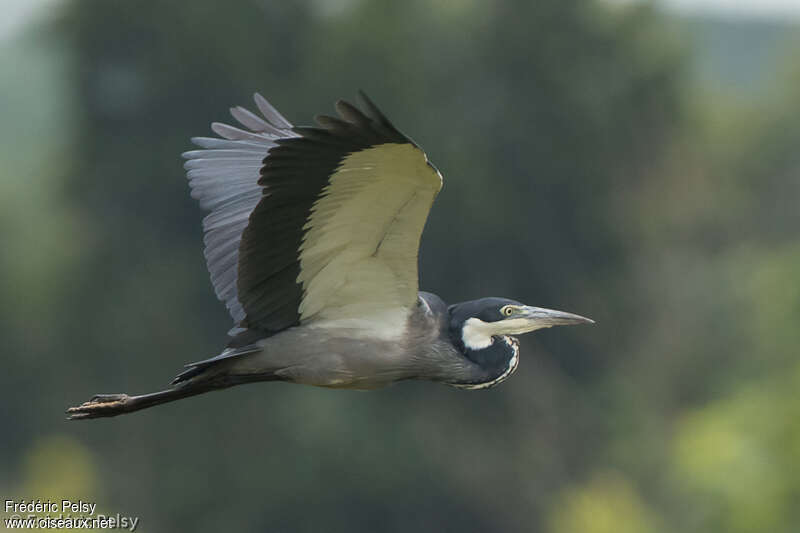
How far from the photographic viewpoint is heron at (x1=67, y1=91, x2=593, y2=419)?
23.0 feet

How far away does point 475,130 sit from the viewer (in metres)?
40.8

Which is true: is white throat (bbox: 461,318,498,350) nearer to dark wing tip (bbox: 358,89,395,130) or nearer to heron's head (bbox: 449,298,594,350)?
heron's head (bbox: 449,298,594,350)

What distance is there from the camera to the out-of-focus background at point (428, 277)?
36219 mm

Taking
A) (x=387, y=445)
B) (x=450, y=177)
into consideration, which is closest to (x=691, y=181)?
(x=450, y=177)

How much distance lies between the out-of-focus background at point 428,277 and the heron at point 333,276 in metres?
23.7

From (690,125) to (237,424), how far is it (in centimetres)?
1697

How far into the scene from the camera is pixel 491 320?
26.8 ft

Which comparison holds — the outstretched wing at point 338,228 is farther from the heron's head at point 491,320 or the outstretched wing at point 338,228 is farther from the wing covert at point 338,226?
the heron's head at point 491,320

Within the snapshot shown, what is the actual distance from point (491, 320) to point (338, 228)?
3.87 feet

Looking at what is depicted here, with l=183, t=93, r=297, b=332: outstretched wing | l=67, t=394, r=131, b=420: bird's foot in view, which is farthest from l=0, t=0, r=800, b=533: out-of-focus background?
l=67, t=394, r=131, b=420: bird's foot

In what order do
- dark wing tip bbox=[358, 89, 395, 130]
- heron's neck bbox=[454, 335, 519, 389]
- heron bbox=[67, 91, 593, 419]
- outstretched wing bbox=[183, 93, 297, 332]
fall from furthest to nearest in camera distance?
outstretched wing bbox=[183, 93, 297, 332] < heron's neck bbox=[454, 335, 519, 389] < heron bbox=[67, 91, 593, 419] < dark wing tip bbox=[358, 89, 395, 130]

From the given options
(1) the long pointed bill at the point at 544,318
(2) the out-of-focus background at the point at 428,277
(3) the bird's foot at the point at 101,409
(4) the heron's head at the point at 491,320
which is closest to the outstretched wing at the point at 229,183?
(3) the bird's foot at the point at 101,409

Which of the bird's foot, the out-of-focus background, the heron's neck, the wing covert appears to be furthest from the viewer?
the out-of-focus background

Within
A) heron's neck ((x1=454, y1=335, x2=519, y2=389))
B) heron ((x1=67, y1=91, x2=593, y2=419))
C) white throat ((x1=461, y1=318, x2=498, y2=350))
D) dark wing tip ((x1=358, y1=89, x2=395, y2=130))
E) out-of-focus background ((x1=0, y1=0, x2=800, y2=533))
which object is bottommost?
out-of-focus background ((x1=0, y1=0, x2=800, y2=533))
